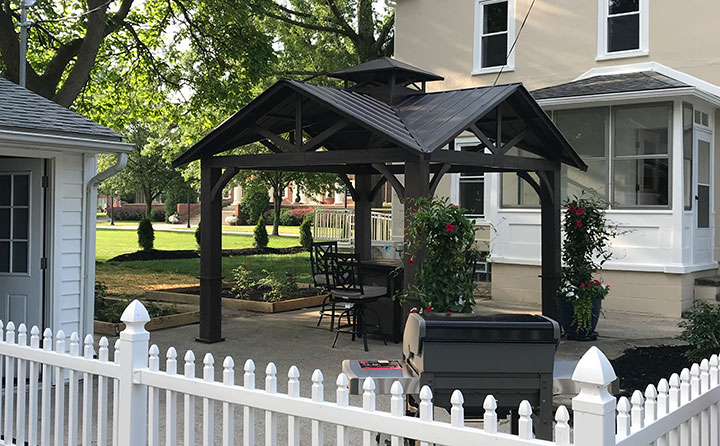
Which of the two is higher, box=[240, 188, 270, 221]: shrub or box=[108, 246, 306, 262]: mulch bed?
box=[240, 188, 270, 221]: shrub

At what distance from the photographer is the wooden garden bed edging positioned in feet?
34.1

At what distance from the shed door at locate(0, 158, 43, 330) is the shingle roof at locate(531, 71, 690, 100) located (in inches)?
360

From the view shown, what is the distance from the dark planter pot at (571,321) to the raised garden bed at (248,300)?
478cm

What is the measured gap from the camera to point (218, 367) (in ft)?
27.5

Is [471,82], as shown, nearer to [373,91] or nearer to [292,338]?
[373,91]

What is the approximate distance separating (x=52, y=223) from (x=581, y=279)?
6948 mm

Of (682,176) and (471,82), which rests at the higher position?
(471,82)

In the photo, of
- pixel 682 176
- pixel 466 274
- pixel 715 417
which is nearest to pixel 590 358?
pixel 715 417

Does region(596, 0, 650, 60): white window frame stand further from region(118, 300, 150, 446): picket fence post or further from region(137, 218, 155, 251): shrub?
region(137, 218, 155, 251): shrub

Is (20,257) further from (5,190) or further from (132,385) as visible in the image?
A: (132,385)

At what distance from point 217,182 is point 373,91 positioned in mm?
2489

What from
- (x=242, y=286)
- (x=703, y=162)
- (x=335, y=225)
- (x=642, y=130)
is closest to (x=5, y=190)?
(x=242, y=286)

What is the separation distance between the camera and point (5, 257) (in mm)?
7844

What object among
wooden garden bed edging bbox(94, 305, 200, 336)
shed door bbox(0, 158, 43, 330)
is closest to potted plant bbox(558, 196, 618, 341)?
wooden garden bed edging bbox(94, 305, 200, 336)
